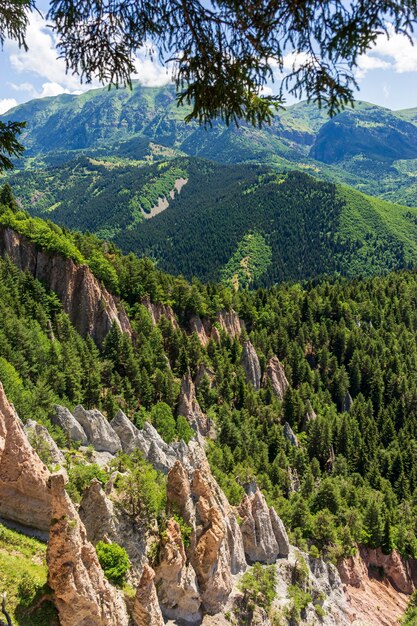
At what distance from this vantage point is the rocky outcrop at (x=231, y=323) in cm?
9281

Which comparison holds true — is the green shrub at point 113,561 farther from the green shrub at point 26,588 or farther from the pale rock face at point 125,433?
the pale rock face at point 125,433

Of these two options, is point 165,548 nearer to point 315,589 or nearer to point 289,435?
point 315,589

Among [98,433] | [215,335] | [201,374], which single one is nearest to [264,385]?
[215,335]

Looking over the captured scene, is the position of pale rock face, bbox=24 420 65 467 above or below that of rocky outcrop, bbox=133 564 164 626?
above

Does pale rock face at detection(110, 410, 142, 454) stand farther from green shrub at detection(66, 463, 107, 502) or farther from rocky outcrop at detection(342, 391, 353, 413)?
rocky outcrop at detection(342, 391, 353, 413)

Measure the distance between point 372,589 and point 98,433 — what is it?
3564 centimetres

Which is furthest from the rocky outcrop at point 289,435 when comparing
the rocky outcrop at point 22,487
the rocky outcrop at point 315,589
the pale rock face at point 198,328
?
the rocky outcrop at point 22,487

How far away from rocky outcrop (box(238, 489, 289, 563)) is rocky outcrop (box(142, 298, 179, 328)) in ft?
148

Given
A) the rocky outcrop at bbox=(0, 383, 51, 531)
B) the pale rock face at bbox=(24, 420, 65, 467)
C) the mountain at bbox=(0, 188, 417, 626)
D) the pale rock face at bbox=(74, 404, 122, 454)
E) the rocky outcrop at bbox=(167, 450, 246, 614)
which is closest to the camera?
the rocky outcrop at bbox=(0, 383, 51, 531)

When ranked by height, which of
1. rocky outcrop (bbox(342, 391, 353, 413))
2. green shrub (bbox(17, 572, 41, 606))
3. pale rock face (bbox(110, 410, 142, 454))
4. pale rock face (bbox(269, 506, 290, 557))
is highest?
green shrub (bbox(17, 572, 41, 606))

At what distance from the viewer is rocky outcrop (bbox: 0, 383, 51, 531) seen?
969 inches

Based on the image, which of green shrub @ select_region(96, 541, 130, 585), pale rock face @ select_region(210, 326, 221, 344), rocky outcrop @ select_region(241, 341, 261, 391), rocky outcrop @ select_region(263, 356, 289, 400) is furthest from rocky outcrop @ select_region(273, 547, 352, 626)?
pale rock face @ select_region(210, 326, 221, 344)

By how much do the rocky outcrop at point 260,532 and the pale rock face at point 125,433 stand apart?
11.9m

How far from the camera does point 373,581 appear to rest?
2050 inches
